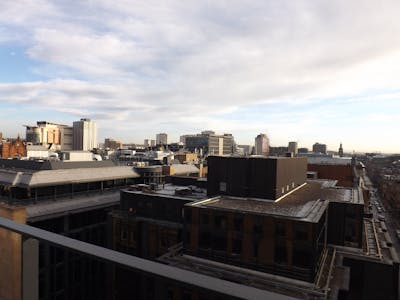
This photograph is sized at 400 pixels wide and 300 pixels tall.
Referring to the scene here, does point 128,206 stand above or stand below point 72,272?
above

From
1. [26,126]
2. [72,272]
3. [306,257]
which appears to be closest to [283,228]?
[306,257]

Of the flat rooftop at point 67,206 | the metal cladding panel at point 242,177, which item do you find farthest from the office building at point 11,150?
the metal cladding panel at point 242,177

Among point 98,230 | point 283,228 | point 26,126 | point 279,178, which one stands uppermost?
point 26,126

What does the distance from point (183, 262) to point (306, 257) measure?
1249 centimetres

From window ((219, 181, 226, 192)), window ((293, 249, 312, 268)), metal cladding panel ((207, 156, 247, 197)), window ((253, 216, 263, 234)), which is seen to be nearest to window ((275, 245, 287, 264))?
window ((293, 249, 312, 268))

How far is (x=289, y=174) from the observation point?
44875 mm

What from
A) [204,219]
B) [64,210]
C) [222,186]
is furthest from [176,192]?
[64,210]

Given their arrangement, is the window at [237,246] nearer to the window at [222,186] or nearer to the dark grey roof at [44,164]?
the window at [222,186]

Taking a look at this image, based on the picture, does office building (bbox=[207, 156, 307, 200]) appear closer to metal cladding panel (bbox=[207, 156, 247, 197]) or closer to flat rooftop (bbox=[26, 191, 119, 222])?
metal cladding panel (bbox=[207, 156, 247, 197])

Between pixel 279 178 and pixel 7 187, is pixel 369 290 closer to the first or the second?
pixel 279 178

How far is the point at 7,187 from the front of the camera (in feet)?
154

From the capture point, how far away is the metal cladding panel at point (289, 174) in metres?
40.0

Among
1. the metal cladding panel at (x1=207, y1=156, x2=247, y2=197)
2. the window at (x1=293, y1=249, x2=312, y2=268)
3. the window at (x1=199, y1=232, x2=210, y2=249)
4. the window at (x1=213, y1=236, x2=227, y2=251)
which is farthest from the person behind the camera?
the metal cladding panel at (x1=207, y1=156, x2=247, y2=197)

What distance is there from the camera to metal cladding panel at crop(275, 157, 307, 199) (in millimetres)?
39969
